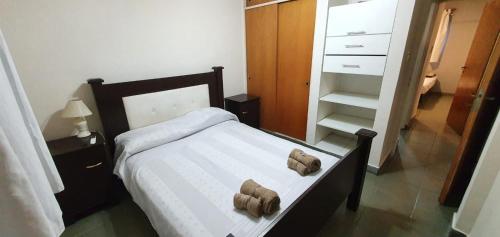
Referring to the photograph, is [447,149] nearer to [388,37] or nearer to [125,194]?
[388,37]

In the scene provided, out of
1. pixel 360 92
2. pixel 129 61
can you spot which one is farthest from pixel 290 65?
pixel 129 61

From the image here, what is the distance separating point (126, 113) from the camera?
2.07 m

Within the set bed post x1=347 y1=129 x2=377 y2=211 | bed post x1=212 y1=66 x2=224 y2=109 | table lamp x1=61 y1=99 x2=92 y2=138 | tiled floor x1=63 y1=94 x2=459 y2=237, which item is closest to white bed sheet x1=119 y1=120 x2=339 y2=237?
bed post x1=347 y1=129 x2=377 y2=211

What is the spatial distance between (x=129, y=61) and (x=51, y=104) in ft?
2.44

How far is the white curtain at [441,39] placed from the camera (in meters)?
4.56

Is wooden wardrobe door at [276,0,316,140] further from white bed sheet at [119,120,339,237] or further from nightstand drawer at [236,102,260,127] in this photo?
white bed sheet at [119,120,339,237]

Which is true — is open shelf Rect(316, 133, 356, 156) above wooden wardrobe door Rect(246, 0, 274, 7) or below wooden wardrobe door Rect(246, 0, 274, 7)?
below

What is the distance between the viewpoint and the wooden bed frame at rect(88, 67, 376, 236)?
107 cm

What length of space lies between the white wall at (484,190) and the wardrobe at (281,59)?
5.37 ft

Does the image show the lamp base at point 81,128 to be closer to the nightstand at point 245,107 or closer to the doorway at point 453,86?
the nightstand at point 245,107

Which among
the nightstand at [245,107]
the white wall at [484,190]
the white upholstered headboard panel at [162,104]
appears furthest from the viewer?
the nightstand at [245,107]

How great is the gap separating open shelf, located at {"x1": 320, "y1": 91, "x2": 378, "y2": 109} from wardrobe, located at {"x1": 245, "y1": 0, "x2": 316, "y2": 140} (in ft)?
1.07

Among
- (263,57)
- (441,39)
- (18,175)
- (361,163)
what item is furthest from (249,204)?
(441,39)

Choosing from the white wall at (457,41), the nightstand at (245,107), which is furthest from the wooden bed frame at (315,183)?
the white wall at (457,41)
